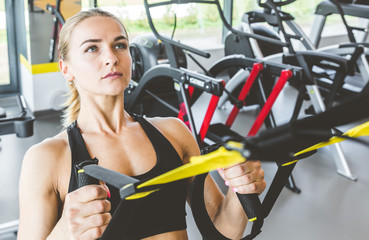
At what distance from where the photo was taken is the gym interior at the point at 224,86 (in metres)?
3.05

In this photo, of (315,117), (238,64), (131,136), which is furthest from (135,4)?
(315,117)

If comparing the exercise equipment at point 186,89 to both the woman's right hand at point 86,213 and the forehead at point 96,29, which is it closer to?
the forehead at point 96,29

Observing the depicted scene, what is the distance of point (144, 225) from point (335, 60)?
293cm

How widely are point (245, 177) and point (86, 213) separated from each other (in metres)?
0.39

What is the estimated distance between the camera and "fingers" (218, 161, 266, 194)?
1029 mm

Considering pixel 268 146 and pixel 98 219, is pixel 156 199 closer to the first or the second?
pixel 98 219

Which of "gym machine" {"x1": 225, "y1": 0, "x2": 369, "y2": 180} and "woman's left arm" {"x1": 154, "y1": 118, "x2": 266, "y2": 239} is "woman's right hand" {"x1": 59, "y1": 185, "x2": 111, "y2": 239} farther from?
"gym machine" {"x1": 225, "y1": 0, "x2": 369, "y2": 180}

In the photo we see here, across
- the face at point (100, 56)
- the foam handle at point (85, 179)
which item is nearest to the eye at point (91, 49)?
the face at point (100, 56)

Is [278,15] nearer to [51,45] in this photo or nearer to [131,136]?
[51,45]

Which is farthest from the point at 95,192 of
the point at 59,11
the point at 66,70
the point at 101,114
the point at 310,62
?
the point at 59,11

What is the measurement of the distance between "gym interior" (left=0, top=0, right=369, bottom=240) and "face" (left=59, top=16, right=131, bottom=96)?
761 mm

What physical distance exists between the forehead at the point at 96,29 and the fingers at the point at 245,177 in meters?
0.58

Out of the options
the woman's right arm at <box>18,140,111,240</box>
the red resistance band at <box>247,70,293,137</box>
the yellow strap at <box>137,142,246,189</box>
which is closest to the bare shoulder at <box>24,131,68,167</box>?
the woman's right arm at <box>18,140,111,240</box>

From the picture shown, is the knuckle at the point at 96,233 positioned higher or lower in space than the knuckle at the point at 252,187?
lower
